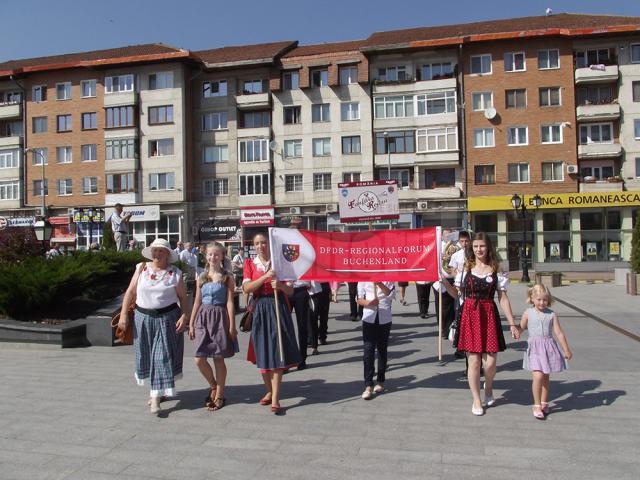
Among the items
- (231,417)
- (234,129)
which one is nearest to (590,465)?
(231,417)

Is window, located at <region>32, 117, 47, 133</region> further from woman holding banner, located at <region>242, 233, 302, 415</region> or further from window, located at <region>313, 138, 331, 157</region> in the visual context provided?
woman holding banner, located at <region>242, 233, 302, 415</region>

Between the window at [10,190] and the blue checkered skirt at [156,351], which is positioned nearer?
the blue checkered skirt at [156,351]

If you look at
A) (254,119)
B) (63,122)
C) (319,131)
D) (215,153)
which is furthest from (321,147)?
(63,122)

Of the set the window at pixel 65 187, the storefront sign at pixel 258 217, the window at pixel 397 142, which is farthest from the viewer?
the window at pixel 65 187

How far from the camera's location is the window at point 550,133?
4000cm

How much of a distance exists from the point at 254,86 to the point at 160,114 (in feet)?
25.9

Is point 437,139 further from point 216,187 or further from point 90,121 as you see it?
point 90,121

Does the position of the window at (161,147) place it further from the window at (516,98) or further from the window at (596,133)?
the window at (596,133)

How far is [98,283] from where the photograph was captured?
528 inches

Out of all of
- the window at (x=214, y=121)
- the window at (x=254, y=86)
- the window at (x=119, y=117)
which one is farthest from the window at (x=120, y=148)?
the window at (x=254, y=86)

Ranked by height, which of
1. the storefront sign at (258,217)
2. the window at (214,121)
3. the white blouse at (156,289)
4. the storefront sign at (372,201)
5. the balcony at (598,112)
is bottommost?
the white blouse at (156,289)

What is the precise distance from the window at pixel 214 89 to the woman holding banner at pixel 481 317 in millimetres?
42643

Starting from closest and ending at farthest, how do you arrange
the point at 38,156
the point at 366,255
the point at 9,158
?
the point at 366,255, the point at 38,156, the point at 9,158

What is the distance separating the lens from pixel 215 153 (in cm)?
4578
